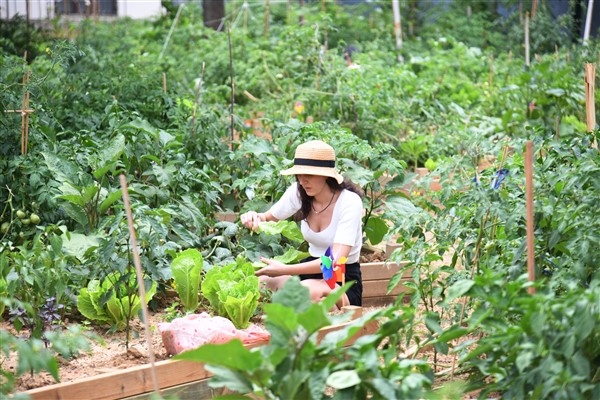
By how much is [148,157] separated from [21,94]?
0.84 metres

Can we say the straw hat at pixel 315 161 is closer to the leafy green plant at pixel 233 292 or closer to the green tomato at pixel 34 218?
the leafy green plant at pixel 233 292

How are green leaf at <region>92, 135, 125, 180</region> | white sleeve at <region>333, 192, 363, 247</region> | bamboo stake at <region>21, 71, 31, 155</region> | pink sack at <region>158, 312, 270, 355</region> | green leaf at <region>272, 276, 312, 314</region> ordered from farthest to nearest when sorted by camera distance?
bamboo stake at <region>21, 71, 31, 155</region> → green leaf at <region>92, 135, 125, 180</region> → white sleeve at <region>333, 192, 363, 247</region> → pink sack at <region>158, 312, 270, 355</region> → green leaf at <region>272, 276, 312, 314</region>

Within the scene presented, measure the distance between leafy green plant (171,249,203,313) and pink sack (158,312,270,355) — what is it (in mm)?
512

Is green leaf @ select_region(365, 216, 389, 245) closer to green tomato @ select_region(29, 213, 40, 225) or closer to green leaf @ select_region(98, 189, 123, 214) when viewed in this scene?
green leaf @ select_region(98, 189, 123, 214)

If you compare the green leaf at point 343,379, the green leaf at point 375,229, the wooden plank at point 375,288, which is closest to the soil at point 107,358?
the green leaf at point 343,379

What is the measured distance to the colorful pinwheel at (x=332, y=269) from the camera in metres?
4.94

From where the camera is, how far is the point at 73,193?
5363 millimetres

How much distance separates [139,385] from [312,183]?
1.51 metres

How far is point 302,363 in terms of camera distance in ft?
10.5

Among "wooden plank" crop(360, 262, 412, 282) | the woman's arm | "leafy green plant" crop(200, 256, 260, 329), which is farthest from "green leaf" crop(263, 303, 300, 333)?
"wooden plank" crop(360, 262, 412, 282)

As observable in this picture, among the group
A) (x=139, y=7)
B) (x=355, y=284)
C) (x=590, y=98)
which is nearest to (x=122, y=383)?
(x=355, y=284)

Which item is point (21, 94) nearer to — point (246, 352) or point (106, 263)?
point (106, 263)

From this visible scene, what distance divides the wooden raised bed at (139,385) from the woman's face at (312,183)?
110cm

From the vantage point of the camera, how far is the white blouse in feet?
16.7
